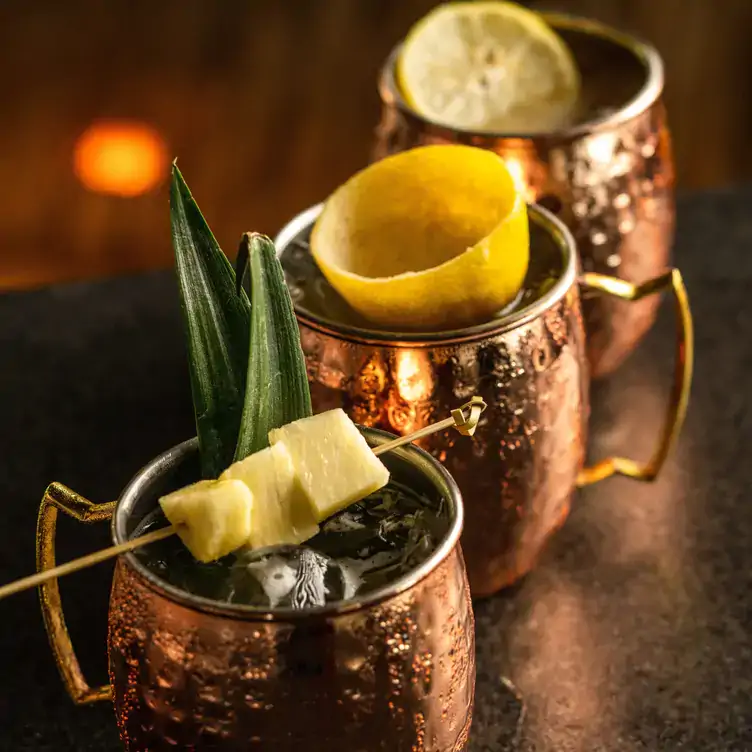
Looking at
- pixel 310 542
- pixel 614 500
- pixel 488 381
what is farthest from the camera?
pixel 614 500

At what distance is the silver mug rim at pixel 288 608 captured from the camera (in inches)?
21.8

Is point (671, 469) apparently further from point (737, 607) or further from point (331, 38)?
point (331, 38)

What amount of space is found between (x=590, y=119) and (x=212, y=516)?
2.13 ft

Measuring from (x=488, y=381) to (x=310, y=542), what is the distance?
19cm

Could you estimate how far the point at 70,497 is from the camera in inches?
25.7

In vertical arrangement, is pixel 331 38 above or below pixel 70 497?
below

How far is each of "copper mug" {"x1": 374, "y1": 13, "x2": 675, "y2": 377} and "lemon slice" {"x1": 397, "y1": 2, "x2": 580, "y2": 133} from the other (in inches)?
1.3

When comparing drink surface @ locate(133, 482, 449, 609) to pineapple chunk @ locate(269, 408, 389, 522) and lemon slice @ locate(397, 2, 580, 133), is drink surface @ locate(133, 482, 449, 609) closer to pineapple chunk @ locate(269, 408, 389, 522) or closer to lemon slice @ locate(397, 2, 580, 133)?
pineapple chunk @ locate(269, 408, 389, 522)

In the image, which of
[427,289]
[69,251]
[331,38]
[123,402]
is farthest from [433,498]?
[331,38]

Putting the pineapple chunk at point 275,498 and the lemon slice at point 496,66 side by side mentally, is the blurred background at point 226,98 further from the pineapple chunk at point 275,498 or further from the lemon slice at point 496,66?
the pineapple chunk at point 275,498

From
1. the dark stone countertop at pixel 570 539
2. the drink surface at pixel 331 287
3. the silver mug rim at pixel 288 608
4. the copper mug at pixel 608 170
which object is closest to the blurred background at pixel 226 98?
the dark stone countertop at pixel 570 539

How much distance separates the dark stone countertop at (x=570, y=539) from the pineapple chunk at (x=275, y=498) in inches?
9.7

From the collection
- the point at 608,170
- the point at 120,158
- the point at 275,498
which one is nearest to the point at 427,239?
the point at 608,170

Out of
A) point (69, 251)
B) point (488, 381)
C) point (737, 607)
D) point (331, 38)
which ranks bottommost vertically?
point (69, 251)
